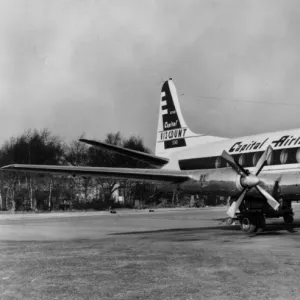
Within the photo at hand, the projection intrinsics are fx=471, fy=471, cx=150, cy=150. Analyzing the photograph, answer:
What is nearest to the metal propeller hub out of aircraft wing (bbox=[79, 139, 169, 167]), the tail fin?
aircraft wing (bbox=[79, 139, 169, 167])

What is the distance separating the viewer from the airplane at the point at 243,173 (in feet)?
61.1

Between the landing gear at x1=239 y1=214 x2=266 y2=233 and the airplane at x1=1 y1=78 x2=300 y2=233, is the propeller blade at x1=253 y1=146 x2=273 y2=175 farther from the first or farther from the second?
the landing gear at x1=239 y1=214 x2=266 y2=233

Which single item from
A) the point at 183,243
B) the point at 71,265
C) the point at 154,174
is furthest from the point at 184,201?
the point at 71,265

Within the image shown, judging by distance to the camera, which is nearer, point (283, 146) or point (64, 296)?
point (64, 296)

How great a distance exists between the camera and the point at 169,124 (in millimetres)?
30969

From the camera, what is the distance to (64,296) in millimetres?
7582

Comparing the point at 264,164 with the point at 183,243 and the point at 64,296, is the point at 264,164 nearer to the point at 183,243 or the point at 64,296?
the point at 183,243

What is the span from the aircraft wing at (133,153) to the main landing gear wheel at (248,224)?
6812 millimetres

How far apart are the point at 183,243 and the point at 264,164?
6333 mm

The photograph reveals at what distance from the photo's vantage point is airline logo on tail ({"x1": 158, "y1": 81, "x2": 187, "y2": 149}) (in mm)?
30031

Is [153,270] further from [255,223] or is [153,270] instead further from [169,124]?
[169,124]

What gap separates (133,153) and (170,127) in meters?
7.54

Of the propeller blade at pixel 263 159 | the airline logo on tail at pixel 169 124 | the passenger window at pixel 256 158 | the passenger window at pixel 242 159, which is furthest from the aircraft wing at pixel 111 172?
the airline logo on tail at pixel 169 124

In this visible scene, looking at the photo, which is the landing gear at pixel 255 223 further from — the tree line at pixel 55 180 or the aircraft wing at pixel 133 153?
the tree line at pixel 55 180
